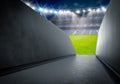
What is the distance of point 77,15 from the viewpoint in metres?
35.4

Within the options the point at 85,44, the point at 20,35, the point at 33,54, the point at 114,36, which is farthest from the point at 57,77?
the point at 85,44

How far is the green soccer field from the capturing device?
22688 millimetres

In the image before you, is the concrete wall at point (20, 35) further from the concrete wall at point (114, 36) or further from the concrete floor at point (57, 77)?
the concrete wall at point (114, 36)

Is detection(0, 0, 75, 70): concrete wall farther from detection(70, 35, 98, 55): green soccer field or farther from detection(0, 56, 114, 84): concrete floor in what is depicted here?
detection(70, 35, 98, 55): green soccer field

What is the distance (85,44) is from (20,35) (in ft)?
69.1

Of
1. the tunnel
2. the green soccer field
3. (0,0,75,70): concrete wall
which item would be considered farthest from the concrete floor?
the green soccer field

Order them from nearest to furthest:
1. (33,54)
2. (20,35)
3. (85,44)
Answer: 1. (20,35)
2. (33,54)
3. (85,44)

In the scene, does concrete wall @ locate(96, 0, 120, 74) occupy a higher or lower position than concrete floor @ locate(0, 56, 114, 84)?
higher

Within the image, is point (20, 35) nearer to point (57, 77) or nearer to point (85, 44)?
point (57, 77)

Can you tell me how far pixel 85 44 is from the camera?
83.1 feet

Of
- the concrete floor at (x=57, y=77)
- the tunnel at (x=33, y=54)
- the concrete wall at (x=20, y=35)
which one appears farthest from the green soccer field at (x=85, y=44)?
the concrete floor at (x=57, y=77)

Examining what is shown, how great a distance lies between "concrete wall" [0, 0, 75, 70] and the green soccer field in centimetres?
1611

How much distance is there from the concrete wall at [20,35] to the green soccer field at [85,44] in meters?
16.1

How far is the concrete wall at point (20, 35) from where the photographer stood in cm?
407
